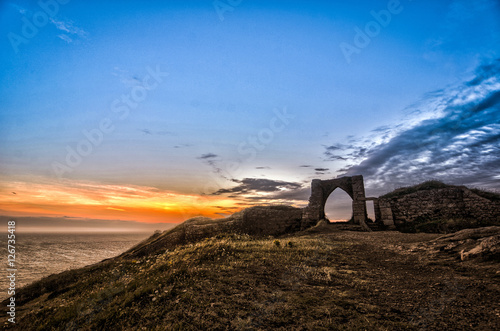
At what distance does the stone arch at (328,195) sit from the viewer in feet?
67.5

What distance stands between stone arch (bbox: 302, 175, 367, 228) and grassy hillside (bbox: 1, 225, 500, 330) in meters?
13.1

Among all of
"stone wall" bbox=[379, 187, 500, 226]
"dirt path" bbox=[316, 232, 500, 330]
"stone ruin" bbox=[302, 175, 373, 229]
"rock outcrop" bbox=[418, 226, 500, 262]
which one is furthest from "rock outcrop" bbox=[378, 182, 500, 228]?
"dirt path" bbox=[316, 232, 500, 330]

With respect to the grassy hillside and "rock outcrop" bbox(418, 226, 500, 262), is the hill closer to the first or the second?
"rock outcrop" bbox(418, 226, 500, 262)

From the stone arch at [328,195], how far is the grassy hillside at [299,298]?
42.9ft

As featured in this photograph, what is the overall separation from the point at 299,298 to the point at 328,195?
21794mm

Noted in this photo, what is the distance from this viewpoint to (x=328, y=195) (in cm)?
2477

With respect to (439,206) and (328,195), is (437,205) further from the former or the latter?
(328,195)

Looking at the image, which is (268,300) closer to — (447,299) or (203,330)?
(203,330)

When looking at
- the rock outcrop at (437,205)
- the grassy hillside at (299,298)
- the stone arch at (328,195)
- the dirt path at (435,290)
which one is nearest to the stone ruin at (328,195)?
the stone arch at (328,195)

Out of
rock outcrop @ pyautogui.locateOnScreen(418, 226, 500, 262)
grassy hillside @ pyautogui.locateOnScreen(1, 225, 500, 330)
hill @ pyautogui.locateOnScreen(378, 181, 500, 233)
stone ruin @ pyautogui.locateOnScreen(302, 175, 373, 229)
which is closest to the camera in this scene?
grassy hillside @ pyautogui.locateOnScreen(1, 225, 500, 330)

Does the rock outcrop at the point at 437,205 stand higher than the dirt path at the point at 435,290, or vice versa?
the rock outcrop at the point at 437,205

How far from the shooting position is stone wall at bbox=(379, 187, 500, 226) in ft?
51.6

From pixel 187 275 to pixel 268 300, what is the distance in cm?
270

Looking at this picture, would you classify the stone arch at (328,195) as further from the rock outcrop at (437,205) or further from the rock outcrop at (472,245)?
the rock outcrop at (472,245)
